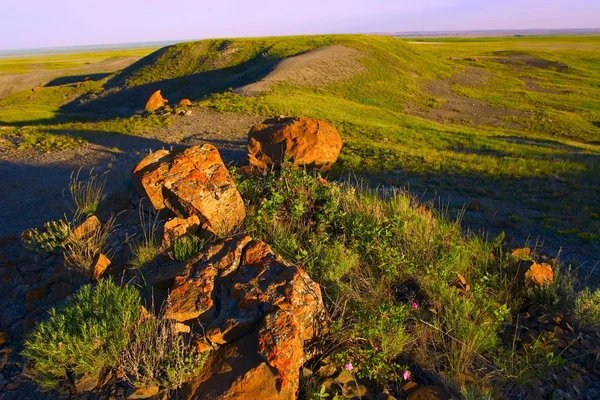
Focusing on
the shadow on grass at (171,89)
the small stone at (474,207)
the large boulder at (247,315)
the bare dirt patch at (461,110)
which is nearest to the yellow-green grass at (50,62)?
the shadow on grass at (171,89)

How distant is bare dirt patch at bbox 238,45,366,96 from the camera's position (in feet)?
80.0

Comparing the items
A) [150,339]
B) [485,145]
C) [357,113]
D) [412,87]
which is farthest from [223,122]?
[412,87]

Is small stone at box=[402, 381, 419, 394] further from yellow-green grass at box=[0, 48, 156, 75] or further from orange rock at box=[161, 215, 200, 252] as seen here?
yellow-green grass at box=[0, 48, 156, 75]

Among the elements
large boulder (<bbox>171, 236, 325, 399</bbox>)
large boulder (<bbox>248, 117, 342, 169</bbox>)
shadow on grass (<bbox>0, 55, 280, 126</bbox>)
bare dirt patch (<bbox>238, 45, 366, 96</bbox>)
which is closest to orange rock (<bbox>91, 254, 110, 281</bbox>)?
large boulder (<bbox>171, 236, 325, 399</bbox>)

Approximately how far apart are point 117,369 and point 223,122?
50.6ft

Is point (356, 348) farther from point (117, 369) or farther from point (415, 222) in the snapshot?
point (415, 222)

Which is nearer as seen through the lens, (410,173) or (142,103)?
(410,173)

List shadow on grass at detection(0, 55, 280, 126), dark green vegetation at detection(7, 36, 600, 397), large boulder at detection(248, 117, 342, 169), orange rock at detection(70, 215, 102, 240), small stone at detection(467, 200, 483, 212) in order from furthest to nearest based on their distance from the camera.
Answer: shadow on grass at detection(0, 55, 280, 126) → large boulder at detection(248, 117, 342, 169) → small stone at detection(467, 200, 483, 212) → orange rock at detection(70, 215, 102, 240) → dark green vegetation at detection(7, 36, 600, 397)

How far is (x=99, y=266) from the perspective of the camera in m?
3.77

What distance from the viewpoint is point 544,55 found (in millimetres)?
57781

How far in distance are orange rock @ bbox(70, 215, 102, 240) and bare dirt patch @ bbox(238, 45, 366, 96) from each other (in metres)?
18.1

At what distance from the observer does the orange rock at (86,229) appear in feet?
14.6

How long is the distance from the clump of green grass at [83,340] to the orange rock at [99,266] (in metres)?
0.81

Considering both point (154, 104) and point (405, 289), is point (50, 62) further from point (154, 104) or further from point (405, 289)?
point (405, 289)
